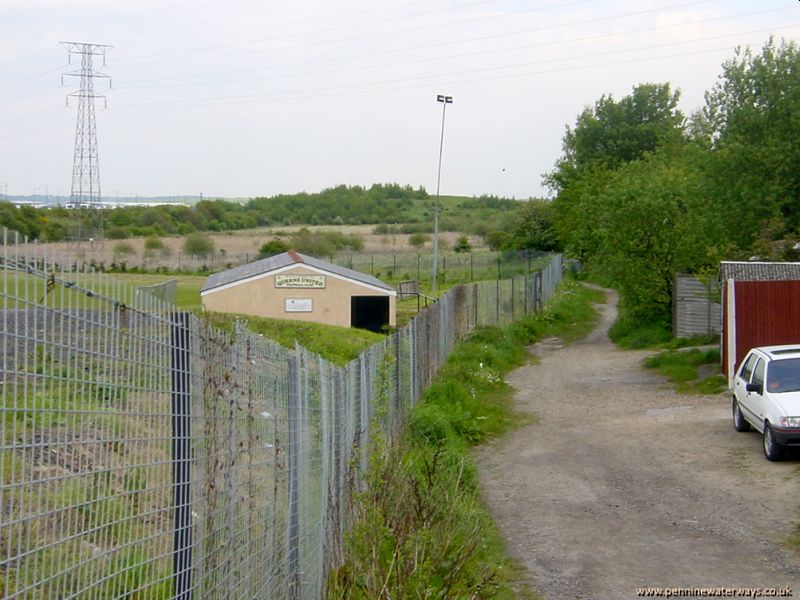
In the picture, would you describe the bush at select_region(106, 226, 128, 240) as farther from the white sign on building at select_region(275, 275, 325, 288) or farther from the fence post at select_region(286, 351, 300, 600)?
the fence post at select_region(286, 351, 300, 600)

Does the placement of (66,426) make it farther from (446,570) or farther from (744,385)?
(744,385)

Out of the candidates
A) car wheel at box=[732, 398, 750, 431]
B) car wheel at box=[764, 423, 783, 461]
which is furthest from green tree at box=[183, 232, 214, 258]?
car wheel at box=[764, 423, 783, 461]

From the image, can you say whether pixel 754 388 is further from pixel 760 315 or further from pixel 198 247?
pixel 198 247

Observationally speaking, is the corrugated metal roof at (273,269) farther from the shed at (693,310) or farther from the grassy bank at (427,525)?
the grassy bank at (427,525)

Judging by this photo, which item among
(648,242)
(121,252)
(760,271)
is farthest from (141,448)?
(121,252)

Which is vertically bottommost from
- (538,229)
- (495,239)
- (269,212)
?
(495,239)

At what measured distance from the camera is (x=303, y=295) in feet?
131

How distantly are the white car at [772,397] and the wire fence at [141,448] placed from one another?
28.6 ft

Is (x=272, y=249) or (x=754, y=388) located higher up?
(x=272, y=249)

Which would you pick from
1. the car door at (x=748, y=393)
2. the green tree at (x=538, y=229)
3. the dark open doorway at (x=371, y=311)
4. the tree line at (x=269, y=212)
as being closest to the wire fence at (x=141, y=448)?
the car door at (x=748, y=393)

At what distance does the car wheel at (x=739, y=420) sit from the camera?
16.4 metres

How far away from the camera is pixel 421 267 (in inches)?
3093

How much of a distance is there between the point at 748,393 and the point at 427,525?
30.5 ft

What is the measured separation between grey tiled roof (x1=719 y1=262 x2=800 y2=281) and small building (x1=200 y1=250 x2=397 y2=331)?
59.8ft
